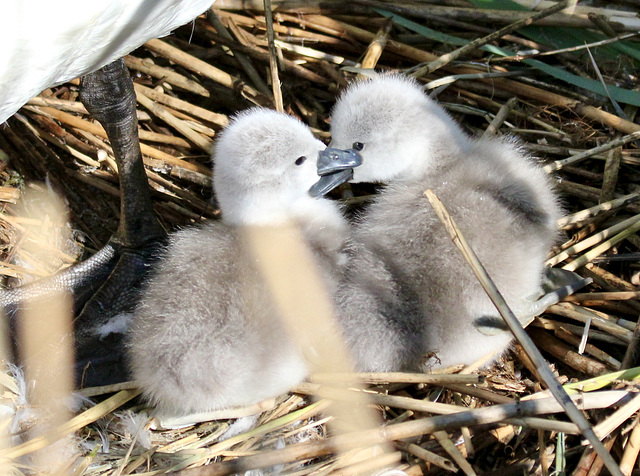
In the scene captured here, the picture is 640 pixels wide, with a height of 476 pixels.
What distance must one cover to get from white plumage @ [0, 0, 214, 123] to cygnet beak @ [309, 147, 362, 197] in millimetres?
633

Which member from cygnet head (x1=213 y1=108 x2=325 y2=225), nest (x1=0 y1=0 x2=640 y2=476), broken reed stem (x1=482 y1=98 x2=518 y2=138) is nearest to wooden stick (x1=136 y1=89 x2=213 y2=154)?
nest (x1=0 y1=0 x2=640 y2=476)

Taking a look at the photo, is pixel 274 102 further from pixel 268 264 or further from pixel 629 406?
pixel 629 406

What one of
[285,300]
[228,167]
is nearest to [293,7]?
[228,167]

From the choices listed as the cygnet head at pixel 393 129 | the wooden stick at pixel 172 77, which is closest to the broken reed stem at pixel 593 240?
the cygnet head at pixel 393 129

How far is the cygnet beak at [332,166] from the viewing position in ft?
7.52

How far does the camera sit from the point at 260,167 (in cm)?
218

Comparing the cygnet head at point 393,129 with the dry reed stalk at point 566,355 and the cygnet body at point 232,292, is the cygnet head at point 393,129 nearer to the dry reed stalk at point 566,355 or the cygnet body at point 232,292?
the cygnet body at point 232,292

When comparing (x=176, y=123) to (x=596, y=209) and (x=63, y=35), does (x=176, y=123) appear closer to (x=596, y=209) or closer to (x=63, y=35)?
(x=63, y=35)

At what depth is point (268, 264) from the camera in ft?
Result: 6.59

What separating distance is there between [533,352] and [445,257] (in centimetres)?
43

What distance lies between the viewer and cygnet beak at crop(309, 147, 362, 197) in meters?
2.29

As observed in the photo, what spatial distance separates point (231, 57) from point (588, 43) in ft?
4.67

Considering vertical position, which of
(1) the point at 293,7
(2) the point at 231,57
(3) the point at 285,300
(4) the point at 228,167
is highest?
(1) the point at 293,7

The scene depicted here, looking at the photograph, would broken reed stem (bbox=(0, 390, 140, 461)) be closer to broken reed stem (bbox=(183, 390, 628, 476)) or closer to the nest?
the nest
